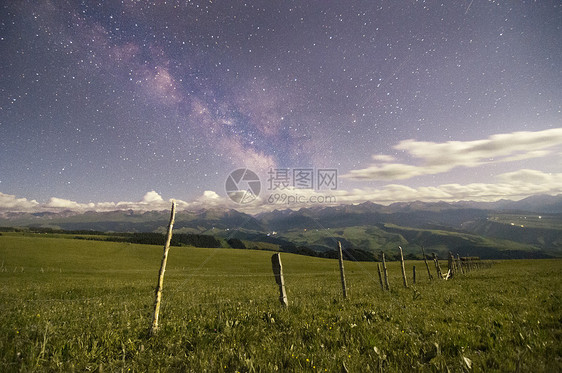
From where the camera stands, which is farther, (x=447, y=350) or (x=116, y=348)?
(x=116, y=348)

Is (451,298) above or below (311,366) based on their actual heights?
below

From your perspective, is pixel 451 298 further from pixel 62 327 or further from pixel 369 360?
pixel 62 327

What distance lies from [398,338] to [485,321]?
3.36 meters

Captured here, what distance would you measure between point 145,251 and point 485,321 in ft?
263

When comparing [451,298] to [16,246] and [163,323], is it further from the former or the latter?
[16,246]

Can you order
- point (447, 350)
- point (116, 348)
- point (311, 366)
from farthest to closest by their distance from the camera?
1. point (116, 348)
2. point (447, 350)
3. point (311, 366)

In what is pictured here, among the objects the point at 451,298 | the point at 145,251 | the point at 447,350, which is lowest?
the point at 145,251

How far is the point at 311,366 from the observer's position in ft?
14.6

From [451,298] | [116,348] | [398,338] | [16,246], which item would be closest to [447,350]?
[398,338]

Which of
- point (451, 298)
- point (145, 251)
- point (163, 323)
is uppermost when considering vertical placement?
point (163, 323)

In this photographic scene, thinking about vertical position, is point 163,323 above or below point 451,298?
above

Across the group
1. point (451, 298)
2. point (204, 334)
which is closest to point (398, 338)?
point (204, 334)

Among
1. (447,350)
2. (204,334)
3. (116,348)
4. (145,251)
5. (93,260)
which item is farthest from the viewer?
(145,251)

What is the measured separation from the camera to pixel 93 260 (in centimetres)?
5303
